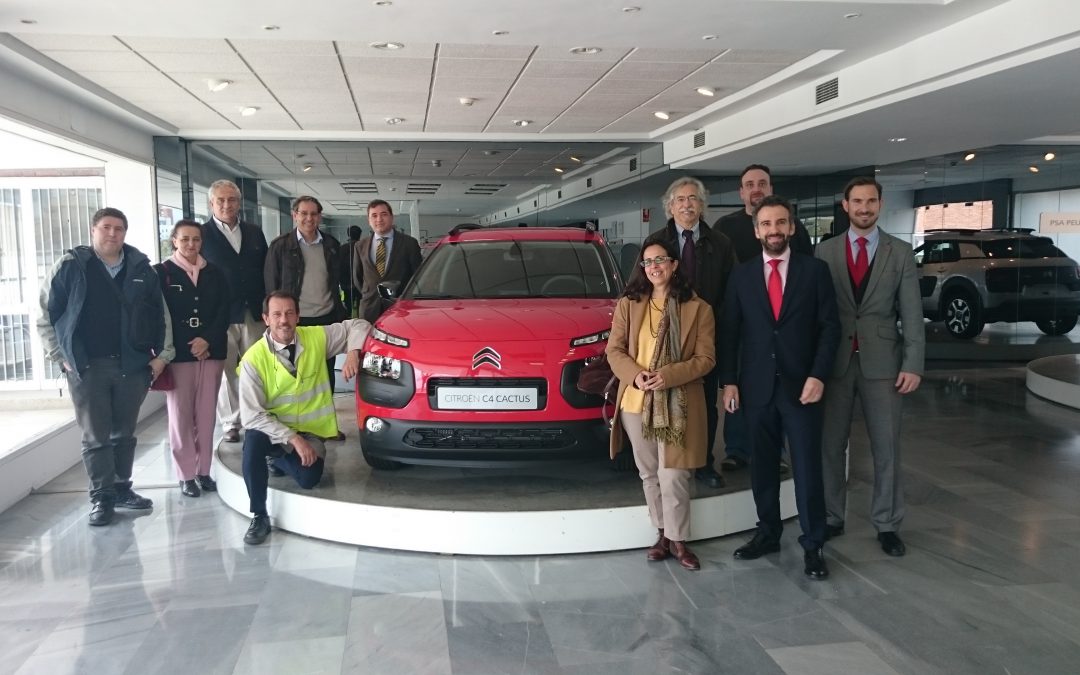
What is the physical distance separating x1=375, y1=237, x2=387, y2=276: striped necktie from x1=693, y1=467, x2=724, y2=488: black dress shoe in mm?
2446

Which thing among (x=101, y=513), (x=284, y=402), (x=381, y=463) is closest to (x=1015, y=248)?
(x=381, y=463)

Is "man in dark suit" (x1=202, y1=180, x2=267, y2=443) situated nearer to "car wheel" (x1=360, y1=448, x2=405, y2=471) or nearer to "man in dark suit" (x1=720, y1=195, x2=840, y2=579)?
"car wheel" (x1=360, y1=448, x2=405, y2=471)

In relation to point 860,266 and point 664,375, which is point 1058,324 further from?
point 664,375

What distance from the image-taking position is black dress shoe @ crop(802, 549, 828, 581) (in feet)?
10.2

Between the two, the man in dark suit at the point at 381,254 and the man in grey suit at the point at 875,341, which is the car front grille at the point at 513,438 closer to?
the man in grey suit at the point at 875,341

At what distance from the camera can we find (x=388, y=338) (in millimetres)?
3625

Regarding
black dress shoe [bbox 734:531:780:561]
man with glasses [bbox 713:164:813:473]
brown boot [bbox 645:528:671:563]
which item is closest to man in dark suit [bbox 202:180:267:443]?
brown boot [bbox 645:528:671:563]

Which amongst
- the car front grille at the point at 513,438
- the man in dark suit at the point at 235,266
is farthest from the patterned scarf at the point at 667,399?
the man in dark suit at the point at 235,266

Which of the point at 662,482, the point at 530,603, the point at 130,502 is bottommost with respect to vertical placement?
the point at 530,603

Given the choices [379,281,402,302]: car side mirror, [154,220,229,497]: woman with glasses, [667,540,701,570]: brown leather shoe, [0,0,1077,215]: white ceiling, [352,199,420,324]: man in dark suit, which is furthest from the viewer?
[352,199,420,324]: man in dark suit

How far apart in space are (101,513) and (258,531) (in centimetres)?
93

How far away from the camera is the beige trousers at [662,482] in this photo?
10.3ft

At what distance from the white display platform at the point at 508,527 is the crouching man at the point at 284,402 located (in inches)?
10.1

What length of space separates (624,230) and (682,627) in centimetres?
921
